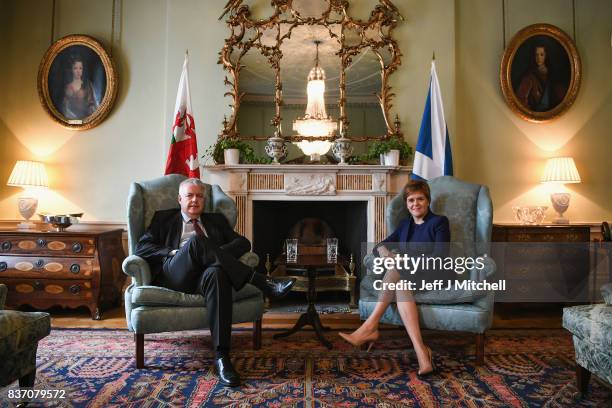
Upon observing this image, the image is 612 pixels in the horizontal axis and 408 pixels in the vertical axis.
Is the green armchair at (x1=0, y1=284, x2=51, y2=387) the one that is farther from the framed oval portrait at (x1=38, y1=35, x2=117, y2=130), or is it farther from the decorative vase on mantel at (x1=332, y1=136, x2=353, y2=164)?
the framed oval portrait at (x1=38, y1=35, x2=117, y2=130)

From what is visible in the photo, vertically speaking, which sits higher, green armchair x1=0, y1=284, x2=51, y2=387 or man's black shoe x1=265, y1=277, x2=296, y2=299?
man's black shoe x1=265, y1=277, x2=296, y2=299

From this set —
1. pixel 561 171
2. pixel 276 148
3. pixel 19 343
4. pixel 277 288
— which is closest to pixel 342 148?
pixel 276 148

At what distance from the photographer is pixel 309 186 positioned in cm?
367

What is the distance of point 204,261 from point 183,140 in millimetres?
1598

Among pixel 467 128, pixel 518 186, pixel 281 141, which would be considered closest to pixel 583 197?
pixel 518 186

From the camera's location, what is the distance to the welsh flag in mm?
3562

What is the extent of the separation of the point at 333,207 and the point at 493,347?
193 cm

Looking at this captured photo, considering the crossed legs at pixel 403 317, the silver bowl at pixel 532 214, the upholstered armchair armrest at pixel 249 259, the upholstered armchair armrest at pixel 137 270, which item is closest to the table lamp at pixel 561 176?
the silver bowl at pixel 532 214

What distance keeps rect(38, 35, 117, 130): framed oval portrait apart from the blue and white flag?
2878 mm

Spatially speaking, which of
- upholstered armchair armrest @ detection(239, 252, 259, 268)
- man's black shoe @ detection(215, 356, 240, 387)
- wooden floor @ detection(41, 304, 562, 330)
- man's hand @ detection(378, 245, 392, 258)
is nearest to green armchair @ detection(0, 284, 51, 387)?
man's black shoe @ detection(215, 356, 240, 387)

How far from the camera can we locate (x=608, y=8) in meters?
4.06

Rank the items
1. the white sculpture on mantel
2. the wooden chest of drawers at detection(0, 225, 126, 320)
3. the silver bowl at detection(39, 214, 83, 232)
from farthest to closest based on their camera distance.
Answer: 1. the white sculpture on mantel
2. the silver bowl at detection(39, 214, 83, 232)
3. the wooden chest of drawers at detection(0, 225, 126, 320)

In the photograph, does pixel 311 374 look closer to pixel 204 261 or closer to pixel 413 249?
pixel 204 261

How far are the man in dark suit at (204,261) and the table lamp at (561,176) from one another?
276 cm
